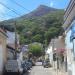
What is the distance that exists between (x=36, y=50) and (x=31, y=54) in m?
7.34

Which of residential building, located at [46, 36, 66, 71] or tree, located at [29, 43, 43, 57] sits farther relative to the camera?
tree, located at [29, 43, 43, 57]

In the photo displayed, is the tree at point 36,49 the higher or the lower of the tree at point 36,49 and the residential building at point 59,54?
the higher

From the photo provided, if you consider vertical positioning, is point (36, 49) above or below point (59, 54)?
above

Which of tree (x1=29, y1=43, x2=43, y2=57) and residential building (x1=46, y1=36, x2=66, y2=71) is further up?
tree (x1=29, y1=43, x2=43, y2=57)

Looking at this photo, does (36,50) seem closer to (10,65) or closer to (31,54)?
(31,54)

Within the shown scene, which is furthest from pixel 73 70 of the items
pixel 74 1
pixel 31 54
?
pixel 31 54

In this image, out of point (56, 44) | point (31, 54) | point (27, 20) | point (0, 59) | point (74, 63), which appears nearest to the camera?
point (74, 63)

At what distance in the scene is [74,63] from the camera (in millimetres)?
18797

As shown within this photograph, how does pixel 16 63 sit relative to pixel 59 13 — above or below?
below

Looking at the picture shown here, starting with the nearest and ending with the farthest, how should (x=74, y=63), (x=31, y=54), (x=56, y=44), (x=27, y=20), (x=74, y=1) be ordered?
(x=74, y=1)
(x=74, y=63)
(x=27, y=20)
(x=56, y=44)
(x=31, y=54)

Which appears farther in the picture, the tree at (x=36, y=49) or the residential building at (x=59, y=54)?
the tree at (x=36, y=49)

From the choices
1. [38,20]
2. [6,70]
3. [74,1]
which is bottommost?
[6,70]

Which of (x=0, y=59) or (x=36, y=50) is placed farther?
(x=36, y=50)

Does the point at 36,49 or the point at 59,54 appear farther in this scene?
the point at 36,49
